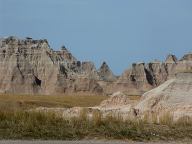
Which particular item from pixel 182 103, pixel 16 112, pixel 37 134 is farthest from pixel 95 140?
pixel 182 103

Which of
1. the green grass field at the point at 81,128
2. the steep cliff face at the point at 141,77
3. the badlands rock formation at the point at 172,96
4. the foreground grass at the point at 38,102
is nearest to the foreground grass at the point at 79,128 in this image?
the green grass field at the point at 81,128

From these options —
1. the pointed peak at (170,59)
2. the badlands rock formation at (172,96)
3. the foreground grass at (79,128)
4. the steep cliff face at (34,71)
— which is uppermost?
the pointed peak at (170,59)

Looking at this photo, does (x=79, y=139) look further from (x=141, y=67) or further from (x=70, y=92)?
(x=141, y=67)

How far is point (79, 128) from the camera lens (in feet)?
58.3

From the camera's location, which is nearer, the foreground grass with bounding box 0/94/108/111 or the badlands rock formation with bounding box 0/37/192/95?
the foreground grass with bounding box 0/94/108/111

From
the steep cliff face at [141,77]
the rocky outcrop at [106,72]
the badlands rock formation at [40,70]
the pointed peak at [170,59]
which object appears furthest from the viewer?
the rocky outcrop at [106,72]

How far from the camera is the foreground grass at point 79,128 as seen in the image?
16625 mm

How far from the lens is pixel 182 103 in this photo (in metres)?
38.7

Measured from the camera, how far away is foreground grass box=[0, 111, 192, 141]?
16.6m

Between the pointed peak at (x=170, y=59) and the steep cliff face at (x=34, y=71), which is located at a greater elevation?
the pointed peak at (x=170, y=59)

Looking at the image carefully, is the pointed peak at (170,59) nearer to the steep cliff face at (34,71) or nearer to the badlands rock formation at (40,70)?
the badlands rock formation at (40,70)

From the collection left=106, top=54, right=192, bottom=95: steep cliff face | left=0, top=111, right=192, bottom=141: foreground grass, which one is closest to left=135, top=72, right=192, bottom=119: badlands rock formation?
left=0, top=111, right=192, bottom=141: foreground grass

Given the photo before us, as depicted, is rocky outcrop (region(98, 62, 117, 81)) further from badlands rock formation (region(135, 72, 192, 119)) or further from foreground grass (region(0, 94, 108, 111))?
badlands rock formation (region(135, 72, 192, 119))

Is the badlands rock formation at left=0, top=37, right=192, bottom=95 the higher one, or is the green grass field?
the badlands rock formation at left=0, top=37, right=192, bottom=95
